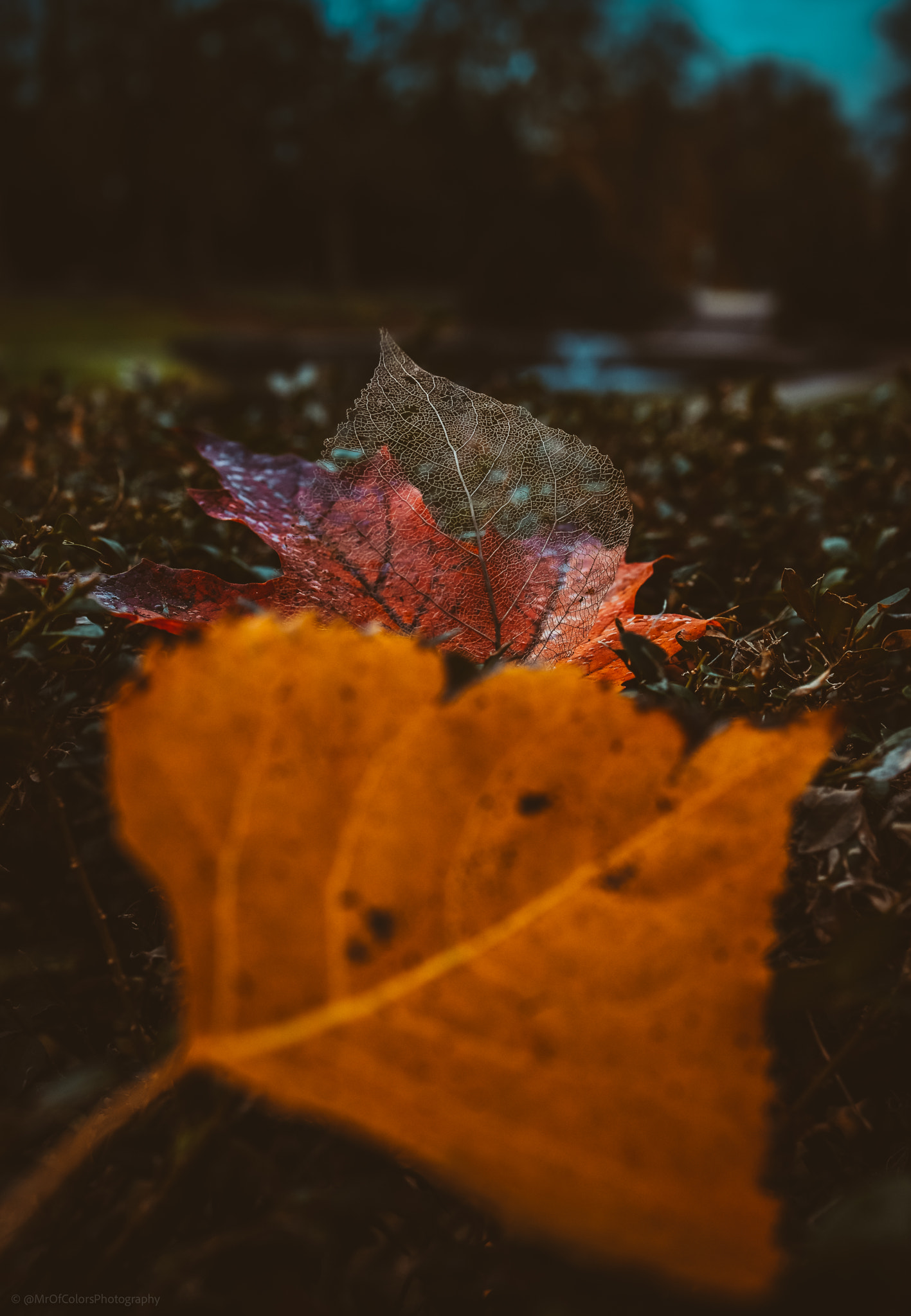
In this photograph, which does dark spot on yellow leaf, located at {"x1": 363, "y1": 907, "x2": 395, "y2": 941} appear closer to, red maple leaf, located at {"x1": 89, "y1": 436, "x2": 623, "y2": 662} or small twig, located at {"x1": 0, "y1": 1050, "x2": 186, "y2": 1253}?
small twig, located at {"x1": 0, "y1": 1050, "x2": 186, "y2": 1253}

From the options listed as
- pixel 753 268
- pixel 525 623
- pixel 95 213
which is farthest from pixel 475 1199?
pixel 753 268

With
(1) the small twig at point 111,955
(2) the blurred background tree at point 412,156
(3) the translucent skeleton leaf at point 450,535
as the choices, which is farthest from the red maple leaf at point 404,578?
(2) the blurred background tree at point 412,156

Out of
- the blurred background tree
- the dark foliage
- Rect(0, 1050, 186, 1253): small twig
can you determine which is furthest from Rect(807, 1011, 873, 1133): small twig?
the blurred background tree

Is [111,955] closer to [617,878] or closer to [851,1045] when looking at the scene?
[617,878]

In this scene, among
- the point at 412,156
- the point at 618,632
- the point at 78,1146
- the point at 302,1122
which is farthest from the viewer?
the point at 412,156

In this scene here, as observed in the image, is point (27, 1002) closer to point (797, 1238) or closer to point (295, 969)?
point (295, 969)

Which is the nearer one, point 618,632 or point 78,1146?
point 78,1146

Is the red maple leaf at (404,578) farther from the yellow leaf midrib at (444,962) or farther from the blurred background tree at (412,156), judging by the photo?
the blurred background tree at (412,156)

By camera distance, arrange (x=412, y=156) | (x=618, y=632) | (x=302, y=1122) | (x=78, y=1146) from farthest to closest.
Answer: (x=412, y=156), (x=618, y=632), (x=302, y=1122), (x=78, y=1146)

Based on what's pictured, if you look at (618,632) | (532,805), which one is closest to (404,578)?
(618,632)
